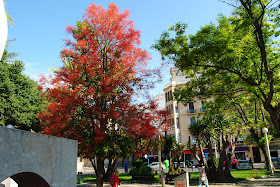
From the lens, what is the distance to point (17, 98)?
23812mm

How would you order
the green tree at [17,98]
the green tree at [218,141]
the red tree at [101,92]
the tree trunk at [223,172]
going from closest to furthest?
the red tree at [101,92], the tree trunk at [223,172], the green tree at [218,141], the green tree at [17,98]

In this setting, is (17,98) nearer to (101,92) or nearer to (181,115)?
(101,92)

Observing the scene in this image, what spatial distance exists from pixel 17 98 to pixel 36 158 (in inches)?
841

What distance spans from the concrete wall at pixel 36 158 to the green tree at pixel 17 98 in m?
19.2

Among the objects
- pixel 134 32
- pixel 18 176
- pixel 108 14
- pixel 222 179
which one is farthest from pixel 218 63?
pixel 18 176

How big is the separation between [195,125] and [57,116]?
40.4 feet

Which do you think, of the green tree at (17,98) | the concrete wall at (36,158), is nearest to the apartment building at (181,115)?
the green tree at (17,98)

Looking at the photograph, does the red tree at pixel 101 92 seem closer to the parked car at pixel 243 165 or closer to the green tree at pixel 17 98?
the green tree at pixel 17 98

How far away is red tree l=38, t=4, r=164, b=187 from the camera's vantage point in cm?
1080

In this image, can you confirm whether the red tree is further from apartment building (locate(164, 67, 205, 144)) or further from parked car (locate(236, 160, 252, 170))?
apartment building (locate(164, 67, 205, 144))

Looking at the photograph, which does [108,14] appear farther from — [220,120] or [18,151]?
[220,120]

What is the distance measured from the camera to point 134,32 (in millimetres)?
12312

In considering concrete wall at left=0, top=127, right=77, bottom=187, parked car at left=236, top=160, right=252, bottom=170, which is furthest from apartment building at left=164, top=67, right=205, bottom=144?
concrete wall at left=0, top=127, right=77, bottom=187

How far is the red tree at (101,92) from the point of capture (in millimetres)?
10805
